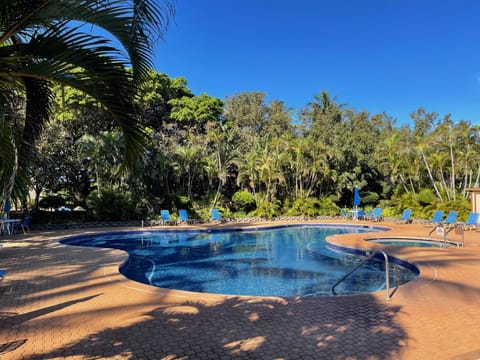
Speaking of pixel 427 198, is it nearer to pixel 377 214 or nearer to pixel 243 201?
pixel 377 214

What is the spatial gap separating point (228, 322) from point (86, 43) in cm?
372

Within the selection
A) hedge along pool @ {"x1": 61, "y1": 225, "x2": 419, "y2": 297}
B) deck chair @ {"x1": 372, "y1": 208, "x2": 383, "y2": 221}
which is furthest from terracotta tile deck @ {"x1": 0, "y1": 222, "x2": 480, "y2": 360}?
deck chair @ {"x1": 372, "y1": 208, "x2": 383, "y2": 221}

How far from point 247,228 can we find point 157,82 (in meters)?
13.4

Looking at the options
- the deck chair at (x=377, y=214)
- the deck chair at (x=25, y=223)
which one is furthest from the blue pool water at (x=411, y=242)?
the deck chair at (x=25, y=223)

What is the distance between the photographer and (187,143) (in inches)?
907

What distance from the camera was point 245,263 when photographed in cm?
1077

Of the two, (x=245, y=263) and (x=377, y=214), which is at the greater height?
(x=377, y=214)

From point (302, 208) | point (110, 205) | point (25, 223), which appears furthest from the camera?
point (302, 208)

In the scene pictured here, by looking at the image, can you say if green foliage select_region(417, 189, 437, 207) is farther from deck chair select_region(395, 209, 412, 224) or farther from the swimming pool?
the swimming pool

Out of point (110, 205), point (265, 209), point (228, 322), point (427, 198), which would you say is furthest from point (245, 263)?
point (427, 198)

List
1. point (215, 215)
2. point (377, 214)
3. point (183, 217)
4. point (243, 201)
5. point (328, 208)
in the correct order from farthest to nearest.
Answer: point (328, 208) → point (243, 201) → point (377, 214) → point (215, 215) → point (183, 217)

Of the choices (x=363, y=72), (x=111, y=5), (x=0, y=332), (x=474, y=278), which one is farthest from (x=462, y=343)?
(x=363, y=72)

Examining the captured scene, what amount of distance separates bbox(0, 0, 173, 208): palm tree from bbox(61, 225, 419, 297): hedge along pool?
237 inches

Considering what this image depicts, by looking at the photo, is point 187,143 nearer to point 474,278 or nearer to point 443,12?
point 443,12
